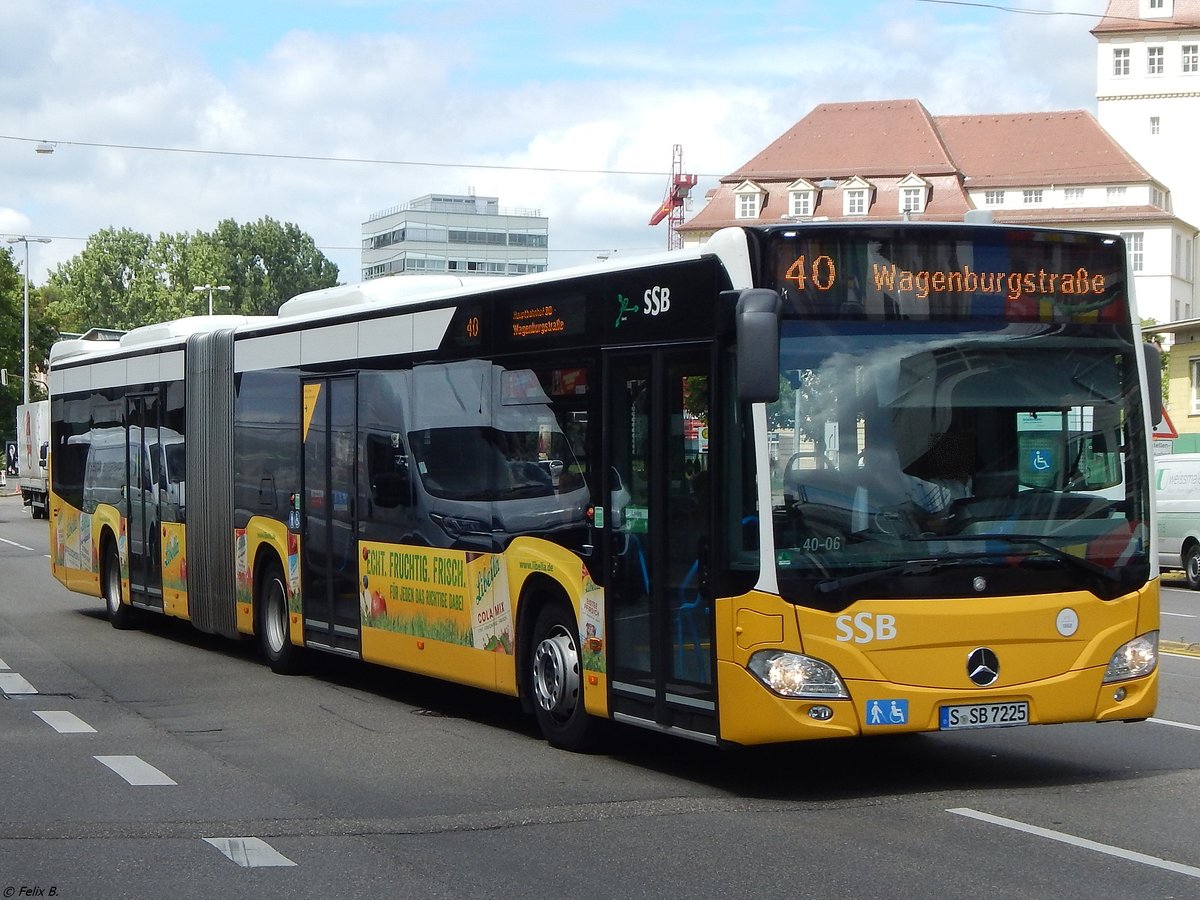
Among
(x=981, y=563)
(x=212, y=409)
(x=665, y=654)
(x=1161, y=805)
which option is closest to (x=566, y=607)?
(x=665, y=654)

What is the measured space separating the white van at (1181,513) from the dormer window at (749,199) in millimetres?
81957

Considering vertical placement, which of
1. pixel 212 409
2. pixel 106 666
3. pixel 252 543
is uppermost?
pixel 212 409

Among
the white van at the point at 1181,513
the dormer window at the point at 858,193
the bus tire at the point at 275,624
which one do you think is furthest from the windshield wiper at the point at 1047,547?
the dormer window at the point at 858,193

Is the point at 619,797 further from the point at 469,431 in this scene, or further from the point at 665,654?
the point at 469,431

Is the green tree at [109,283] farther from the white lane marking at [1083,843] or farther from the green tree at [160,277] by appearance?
the white lane marking at [1083,843]

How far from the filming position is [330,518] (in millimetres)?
13922

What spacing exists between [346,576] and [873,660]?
602cm

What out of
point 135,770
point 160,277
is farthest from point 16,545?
point 160,277

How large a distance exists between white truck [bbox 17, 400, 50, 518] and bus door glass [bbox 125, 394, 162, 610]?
34.7m

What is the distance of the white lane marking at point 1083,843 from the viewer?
7.10 m

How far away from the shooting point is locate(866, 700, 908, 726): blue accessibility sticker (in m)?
8.61

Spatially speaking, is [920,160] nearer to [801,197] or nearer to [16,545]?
[801,197]

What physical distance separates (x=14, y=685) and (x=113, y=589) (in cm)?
576

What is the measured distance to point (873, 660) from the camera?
28.2 ft
